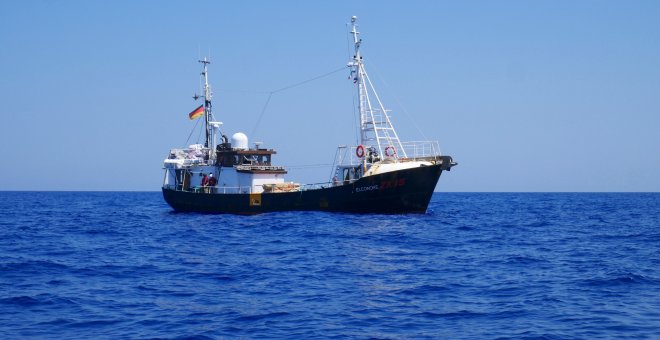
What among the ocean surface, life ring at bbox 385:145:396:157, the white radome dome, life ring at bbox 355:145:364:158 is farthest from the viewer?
the white radome dome

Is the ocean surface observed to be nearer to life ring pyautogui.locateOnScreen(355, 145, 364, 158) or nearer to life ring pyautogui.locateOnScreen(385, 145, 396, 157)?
life ring pyautogui.locateOnScreen(355, 145, 364, 158)

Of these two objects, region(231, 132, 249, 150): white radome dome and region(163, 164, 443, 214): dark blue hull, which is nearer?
region(163, 164, 443, 214): dark blue hull

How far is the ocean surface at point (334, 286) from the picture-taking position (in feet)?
44.6

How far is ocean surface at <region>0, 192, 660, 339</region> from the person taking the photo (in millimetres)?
13586

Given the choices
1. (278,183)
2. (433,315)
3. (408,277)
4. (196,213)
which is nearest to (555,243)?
(408,277)

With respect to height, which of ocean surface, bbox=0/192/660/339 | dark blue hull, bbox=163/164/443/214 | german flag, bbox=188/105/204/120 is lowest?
ocean surface, bbox=0/192/660/339

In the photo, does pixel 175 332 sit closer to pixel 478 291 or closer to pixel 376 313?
pixel 376 313

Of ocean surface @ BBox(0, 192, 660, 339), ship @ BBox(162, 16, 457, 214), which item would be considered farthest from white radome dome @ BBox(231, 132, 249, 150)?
ocean surface @ BBox(0, 192, 660, 339)

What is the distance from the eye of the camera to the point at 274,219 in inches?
1689

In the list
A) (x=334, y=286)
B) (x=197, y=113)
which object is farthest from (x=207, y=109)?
(x=334, y=286)

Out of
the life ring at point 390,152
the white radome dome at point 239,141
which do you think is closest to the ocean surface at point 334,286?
the life ring at point 390,152

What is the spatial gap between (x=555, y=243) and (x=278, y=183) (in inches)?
1034

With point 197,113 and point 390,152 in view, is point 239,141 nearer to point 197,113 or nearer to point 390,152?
point 197,113

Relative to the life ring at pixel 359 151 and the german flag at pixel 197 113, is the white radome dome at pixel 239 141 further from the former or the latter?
the life ring at pixel 359 151
